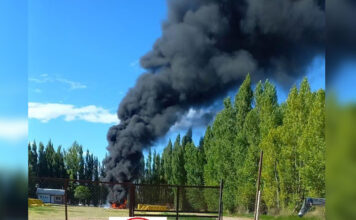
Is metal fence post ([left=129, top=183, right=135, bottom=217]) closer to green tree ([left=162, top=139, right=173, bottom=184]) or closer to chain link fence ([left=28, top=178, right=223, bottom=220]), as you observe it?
chain link fence ([left=28, top=178, right=223, bottom=220])

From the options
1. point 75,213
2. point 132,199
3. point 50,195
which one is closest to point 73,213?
point 75,213

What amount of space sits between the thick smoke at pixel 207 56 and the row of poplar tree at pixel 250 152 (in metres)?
0.20

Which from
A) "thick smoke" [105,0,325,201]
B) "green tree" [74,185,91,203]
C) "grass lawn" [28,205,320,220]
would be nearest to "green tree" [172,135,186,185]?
"thick smoke" [105,0,325,201]

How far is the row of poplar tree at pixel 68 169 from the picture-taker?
199 inches

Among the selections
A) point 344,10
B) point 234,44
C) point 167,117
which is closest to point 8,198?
point 167,117

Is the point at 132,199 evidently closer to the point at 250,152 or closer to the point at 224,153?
the point at 224,153

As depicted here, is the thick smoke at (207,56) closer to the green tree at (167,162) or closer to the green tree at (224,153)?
the green tree at (167,162)

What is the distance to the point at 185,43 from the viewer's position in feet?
15.6

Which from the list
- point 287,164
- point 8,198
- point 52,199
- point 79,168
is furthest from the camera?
point 52,199

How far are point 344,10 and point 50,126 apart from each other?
412 centimetres

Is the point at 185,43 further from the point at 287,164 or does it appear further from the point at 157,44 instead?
the point at 287,164

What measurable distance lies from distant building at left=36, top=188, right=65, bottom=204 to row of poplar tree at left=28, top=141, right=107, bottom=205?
6cm

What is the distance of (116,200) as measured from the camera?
5.34 metres

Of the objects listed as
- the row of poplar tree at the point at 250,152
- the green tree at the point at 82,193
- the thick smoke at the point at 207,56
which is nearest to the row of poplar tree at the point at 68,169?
the green tree at the point at 82,193
